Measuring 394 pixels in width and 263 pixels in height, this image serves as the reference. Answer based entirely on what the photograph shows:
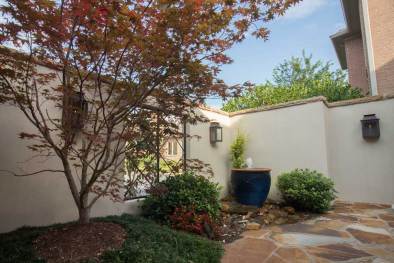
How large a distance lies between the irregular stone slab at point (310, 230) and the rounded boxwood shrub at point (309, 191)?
0.87 metres

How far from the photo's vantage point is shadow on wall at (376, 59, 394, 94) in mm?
7323

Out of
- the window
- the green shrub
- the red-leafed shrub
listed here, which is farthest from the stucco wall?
the window

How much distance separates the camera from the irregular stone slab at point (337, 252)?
312cm

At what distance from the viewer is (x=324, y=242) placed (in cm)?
365

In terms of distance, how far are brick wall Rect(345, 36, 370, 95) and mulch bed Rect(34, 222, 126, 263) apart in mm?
11219

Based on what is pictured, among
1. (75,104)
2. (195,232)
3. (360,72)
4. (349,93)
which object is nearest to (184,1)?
(75,104)

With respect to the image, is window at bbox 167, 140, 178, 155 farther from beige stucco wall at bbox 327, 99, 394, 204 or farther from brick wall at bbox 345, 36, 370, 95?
brick wall at bbox 345, 36, 370, 95

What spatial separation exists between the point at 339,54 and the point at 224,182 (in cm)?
993

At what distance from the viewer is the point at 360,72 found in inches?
417

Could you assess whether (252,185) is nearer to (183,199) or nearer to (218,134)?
(218,134)

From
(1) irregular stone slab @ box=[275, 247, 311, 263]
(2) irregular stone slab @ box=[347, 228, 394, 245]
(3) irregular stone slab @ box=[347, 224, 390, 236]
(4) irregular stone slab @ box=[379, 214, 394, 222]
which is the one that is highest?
(4) irregular stone slab @ box=[379, 214, 394, 222]

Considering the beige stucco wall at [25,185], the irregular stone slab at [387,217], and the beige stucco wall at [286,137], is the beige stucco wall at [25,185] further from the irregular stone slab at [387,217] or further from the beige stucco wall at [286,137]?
the irregular stone slab at [387,217]

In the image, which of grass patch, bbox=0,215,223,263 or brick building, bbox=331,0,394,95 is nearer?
grass patch, bbox=0,215,223,263

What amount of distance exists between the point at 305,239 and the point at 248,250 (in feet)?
3.28
